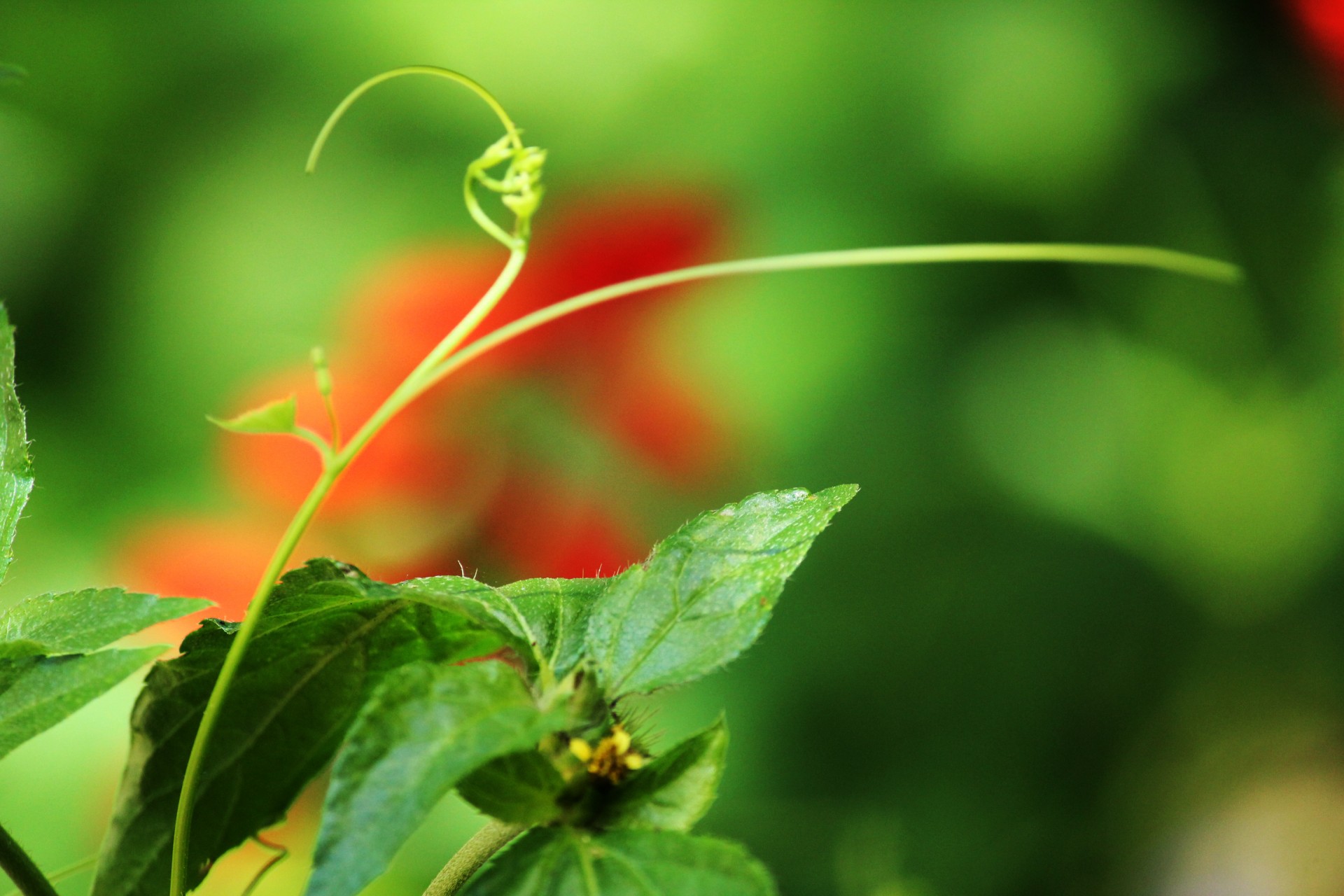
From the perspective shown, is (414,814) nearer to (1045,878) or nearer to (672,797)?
(672,797)

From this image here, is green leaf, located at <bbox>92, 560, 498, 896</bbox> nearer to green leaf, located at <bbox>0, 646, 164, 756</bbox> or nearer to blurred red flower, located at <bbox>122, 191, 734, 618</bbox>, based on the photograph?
green leaf, located at <bbox>0, 646, 164, 756</bbox>

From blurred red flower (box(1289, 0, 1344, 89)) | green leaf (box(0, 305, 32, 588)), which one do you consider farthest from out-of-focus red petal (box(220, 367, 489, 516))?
blurred red flower (box(1289, 0, 1344, 89))

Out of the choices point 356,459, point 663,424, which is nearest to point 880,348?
point 663,424

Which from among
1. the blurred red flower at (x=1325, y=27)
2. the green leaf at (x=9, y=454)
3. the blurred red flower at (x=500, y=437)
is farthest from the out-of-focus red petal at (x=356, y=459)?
the blurred red flower at (x=1325, y=27)

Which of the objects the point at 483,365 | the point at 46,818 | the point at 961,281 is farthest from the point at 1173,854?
the point at 46,818

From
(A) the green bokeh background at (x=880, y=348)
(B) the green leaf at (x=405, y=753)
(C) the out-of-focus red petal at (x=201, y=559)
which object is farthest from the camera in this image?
(A) the green bokeh background at (x=880, y=348)

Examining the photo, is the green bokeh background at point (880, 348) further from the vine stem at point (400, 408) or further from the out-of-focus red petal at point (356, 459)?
the vine stem at point (400, 408)
